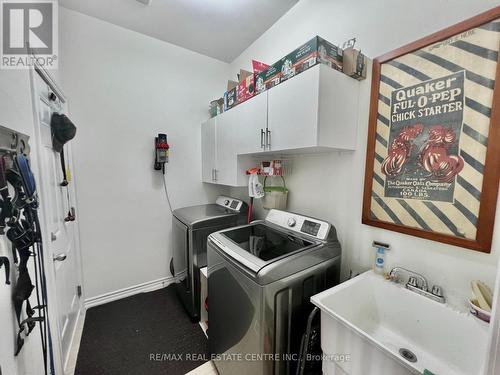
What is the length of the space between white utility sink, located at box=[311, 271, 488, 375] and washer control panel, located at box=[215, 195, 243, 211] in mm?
1378

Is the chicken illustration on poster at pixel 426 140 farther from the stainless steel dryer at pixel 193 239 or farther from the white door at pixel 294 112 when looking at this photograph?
the stainless steel dryer at pixel 193 239

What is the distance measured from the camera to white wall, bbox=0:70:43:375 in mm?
769

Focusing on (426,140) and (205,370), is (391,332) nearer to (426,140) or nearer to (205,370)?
(426,140)

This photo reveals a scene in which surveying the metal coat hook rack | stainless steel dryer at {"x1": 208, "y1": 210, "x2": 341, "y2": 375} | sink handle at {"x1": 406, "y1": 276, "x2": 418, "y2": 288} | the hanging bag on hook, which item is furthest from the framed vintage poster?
the hanging bag on hook

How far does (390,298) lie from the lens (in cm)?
111

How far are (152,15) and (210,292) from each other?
2.49m

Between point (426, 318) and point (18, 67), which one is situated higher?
point (18, 67)

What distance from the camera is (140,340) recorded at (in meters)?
1.74

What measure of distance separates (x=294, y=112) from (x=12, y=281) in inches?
62.9

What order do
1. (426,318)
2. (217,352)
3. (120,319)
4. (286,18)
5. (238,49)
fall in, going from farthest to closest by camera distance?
(238,49), (120,319), (286,18), (217,352), (426,318)

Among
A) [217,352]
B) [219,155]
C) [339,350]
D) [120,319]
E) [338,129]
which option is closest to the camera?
[339,350]

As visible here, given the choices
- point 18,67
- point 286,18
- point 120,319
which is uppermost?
point 286,18

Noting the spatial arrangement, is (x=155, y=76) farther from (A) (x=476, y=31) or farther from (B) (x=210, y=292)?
(A) (x=476, y=31)

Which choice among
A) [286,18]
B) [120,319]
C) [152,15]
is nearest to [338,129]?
[286,18]
